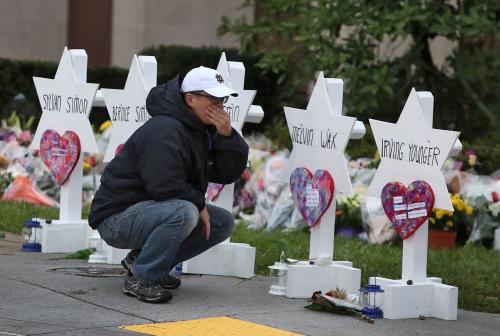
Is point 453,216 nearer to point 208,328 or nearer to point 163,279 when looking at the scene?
point 163,279

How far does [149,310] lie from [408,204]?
1497 millimetres

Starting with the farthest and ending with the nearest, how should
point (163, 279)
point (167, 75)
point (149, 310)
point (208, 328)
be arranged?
point (167, 75), point (163, 279), point (149, 310), point (208, 328)

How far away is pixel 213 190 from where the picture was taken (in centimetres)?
741

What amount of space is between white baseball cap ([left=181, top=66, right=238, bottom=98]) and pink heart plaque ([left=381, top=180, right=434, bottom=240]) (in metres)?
1.03

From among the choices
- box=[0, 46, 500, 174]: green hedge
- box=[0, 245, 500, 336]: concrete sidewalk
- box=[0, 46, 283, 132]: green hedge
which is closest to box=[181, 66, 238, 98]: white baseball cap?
box=[0, 245, 500, 336]: concrete sidewalk

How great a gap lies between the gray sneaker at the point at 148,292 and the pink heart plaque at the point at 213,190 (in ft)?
3.31

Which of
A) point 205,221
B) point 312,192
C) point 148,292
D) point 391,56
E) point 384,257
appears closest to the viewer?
Result: point 148,292

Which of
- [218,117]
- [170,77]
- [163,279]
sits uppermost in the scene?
[170,77]

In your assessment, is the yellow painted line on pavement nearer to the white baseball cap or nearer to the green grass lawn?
the white baseball cap

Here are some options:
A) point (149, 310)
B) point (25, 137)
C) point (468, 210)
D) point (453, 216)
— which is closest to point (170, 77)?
point (25, 137)

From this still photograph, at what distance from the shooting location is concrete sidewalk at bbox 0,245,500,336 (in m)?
5.88

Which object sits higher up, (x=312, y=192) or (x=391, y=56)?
(x=391, y=56)

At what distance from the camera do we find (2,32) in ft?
55.1

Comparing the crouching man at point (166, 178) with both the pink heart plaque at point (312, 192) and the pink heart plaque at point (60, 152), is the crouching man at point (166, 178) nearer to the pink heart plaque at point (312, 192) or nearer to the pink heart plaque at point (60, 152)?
the pink heart plaque at point (312, 192)
